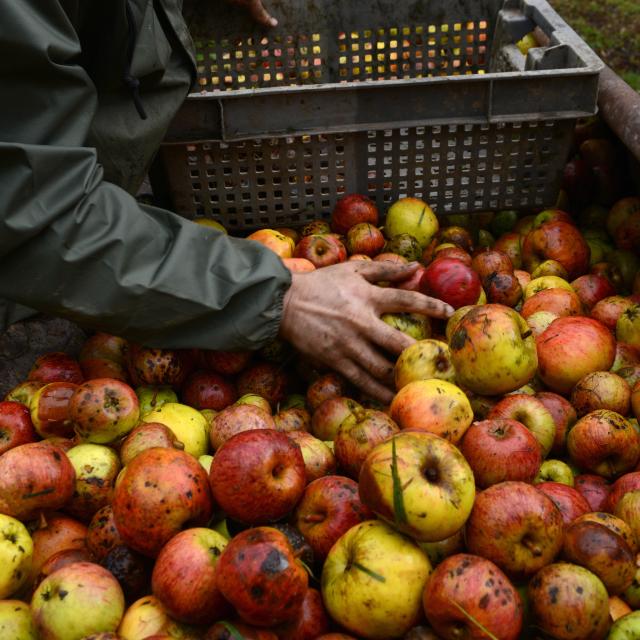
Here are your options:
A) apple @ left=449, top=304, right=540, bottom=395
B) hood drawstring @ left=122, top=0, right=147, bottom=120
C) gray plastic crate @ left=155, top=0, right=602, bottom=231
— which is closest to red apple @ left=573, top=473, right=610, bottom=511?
apple @ left=449, top=304, right=540, bottom=395

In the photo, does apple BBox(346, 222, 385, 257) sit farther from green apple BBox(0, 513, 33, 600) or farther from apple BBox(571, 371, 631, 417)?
green apple BBox(0, 513, 33, 600)

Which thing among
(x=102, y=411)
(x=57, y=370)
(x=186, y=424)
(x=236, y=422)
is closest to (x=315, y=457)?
(x=236, y=422)

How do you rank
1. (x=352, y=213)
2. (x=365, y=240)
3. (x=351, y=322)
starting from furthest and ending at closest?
1. (x=352, y=213)
2. (x=365, y=240)
3. (x=351, y=322)

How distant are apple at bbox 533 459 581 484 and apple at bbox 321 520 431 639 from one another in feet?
2.30

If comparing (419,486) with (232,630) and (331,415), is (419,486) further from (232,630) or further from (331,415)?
(331,415)

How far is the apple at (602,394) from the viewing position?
2557mm

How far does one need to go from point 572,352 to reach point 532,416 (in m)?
0.40

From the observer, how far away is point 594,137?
4293mm

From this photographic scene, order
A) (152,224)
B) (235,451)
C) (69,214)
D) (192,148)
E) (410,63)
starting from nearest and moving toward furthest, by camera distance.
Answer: (235,451) < (69,214) < (152,224) < (192,148) < (410,63)

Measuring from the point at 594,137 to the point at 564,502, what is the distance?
286 centimetres

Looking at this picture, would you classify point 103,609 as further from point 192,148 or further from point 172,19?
point 172,19

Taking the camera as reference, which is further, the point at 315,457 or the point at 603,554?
the point at 315,457

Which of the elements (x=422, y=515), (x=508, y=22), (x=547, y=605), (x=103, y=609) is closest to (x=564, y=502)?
(x=547, y=605)

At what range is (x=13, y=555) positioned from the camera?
203cm
